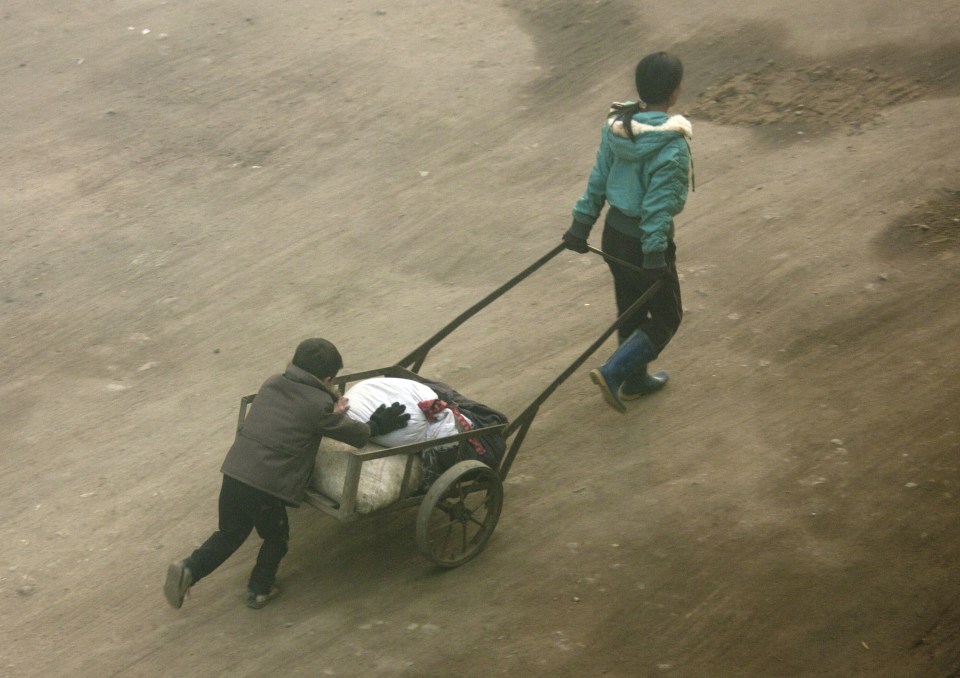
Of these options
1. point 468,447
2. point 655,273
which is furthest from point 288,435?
point 655,273

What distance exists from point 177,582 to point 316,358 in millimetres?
1145

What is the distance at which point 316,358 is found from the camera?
4.46m

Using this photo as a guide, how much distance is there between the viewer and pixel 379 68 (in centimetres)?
1010

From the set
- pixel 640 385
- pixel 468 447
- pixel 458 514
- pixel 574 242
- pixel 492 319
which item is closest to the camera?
pixel 458 514

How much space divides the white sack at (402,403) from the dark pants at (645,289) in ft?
4.14

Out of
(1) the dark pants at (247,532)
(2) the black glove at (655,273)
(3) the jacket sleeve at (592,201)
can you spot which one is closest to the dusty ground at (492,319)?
(1) the dark pants at (247,532)

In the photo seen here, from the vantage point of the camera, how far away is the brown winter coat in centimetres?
437

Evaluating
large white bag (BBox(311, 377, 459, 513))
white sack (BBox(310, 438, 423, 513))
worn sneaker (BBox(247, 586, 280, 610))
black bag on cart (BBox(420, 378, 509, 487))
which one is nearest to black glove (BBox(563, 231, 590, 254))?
black bag on cart (BBox(420, 378, 509, 487))

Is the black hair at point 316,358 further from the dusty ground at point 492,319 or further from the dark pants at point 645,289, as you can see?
the dark pants at point 645,289

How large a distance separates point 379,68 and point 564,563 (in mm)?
6643

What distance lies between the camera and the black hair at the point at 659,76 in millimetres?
4895

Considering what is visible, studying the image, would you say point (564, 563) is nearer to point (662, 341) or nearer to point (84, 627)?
point (662, 341)

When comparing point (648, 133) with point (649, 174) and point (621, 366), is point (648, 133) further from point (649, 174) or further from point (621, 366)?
point (621, 366)

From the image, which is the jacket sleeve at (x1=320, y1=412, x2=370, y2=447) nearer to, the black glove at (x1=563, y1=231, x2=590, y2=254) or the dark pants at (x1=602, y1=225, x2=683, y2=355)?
the black glove at (x1=563, y1=231, x2=590, y2=254)
